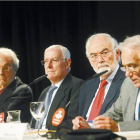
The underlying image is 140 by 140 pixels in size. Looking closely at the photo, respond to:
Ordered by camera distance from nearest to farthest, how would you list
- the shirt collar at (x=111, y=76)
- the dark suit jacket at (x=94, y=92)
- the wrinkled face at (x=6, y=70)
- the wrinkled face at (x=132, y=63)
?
the wrinkled face at (x=132, y=63) < the dark suit jacket at (x=94, y=92) < the shirt collar at (x=111, y=76) < the wrinkled face at (x=6, y=70)

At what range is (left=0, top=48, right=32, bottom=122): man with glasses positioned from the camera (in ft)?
11.4

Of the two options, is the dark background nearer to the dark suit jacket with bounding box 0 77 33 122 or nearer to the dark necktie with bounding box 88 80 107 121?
the dark suit jacket with bounding box 0 77 33 122

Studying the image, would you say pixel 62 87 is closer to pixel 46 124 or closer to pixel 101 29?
pixel 46 124

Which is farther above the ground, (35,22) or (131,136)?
(35,22)

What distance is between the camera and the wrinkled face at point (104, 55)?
9.68 ft

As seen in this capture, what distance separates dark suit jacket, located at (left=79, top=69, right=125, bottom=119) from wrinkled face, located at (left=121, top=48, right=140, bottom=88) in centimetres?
47

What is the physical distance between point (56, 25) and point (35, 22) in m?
0.36

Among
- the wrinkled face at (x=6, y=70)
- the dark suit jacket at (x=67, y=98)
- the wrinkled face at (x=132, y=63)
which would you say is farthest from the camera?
the wrinkled face at (x=6, y=70)

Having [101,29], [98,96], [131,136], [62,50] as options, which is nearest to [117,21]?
[101,29]

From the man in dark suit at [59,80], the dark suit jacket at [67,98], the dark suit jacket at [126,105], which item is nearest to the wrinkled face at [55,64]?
the man in dark suit at [59,80]

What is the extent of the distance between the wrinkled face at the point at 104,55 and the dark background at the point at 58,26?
360 millimetres

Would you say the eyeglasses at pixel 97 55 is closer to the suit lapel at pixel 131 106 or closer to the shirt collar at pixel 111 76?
the shirt collar at pixel 111 76

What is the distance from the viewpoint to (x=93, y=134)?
1.34 metres

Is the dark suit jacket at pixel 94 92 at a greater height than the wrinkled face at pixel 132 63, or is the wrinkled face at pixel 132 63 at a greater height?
the wrinkled face at pixel 132 63
